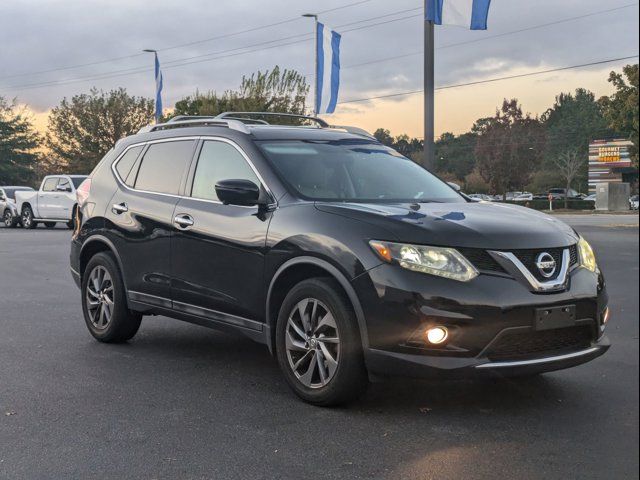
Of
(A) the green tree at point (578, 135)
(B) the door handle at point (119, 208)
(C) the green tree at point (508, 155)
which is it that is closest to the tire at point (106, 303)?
(B) the door handle at point (119, 208)

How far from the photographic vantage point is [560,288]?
4.15 metres

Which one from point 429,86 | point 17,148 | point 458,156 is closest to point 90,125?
point 17,148

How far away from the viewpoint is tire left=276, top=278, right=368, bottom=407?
14.3 ft

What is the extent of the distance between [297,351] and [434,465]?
134cm

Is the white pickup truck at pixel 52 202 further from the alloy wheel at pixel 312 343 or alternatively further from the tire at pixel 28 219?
the alloy wheel at pixel 312 343

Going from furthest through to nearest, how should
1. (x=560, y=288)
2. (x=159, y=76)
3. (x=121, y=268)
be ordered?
(x=159, y=76)
(x=121, y=268)
(x=560, y=288)

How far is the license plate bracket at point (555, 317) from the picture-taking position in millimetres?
4055

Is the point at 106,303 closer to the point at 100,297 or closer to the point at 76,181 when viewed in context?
the point at 100,297

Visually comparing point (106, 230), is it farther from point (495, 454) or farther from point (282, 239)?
point (495, 454)

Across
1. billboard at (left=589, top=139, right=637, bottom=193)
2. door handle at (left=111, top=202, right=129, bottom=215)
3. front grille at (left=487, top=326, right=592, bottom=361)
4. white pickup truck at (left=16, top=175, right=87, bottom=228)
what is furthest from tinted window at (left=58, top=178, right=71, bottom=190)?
billboard at (left=589, top=139, right=637, bottom=193)

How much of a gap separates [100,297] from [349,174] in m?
2.52

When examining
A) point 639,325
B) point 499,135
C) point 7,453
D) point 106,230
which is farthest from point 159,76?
point 499,135

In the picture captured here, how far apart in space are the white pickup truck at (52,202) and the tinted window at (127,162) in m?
18.6

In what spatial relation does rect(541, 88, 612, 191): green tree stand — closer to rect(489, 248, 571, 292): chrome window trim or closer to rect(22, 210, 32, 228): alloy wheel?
rect(22, 210, 32, 228): alloy wheel
